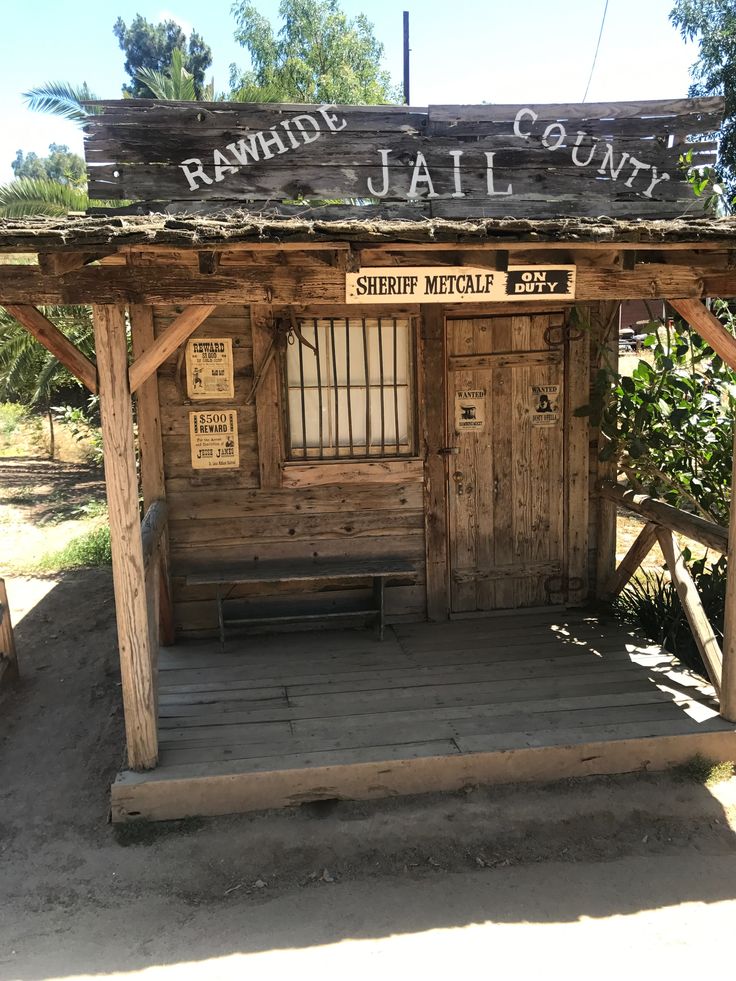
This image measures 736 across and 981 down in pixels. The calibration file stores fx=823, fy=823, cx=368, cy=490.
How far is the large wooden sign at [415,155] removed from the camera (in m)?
5.62

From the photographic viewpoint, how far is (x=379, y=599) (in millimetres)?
6367

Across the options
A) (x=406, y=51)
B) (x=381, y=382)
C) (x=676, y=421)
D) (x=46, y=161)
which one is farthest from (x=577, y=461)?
(x=46, y=161)

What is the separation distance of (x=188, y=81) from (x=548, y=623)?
9477mm

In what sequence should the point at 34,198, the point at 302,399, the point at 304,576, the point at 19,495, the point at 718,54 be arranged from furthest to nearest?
the point at 718,54 → the point at 19,495 → the point at 34,198 → the point at 302,399 → the point at 304,576

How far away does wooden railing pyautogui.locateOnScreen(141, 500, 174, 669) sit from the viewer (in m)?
4.91

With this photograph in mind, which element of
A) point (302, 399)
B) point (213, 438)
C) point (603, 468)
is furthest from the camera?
point (603, 468)

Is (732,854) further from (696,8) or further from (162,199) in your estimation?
(696,8)

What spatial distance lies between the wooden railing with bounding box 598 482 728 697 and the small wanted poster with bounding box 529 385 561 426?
723 millimetres

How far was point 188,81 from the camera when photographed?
11.7 m

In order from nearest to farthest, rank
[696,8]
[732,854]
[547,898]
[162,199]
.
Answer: [547,898] → [732,854] → [162,199] → [696,8]

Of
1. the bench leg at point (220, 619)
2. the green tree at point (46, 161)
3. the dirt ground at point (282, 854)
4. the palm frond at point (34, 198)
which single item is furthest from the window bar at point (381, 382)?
the green tree at point (46, 161)

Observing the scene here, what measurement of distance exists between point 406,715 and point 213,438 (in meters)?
2.50

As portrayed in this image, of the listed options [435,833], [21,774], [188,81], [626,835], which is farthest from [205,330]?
[188,81]

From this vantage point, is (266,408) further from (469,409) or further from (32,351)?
(32,351)
